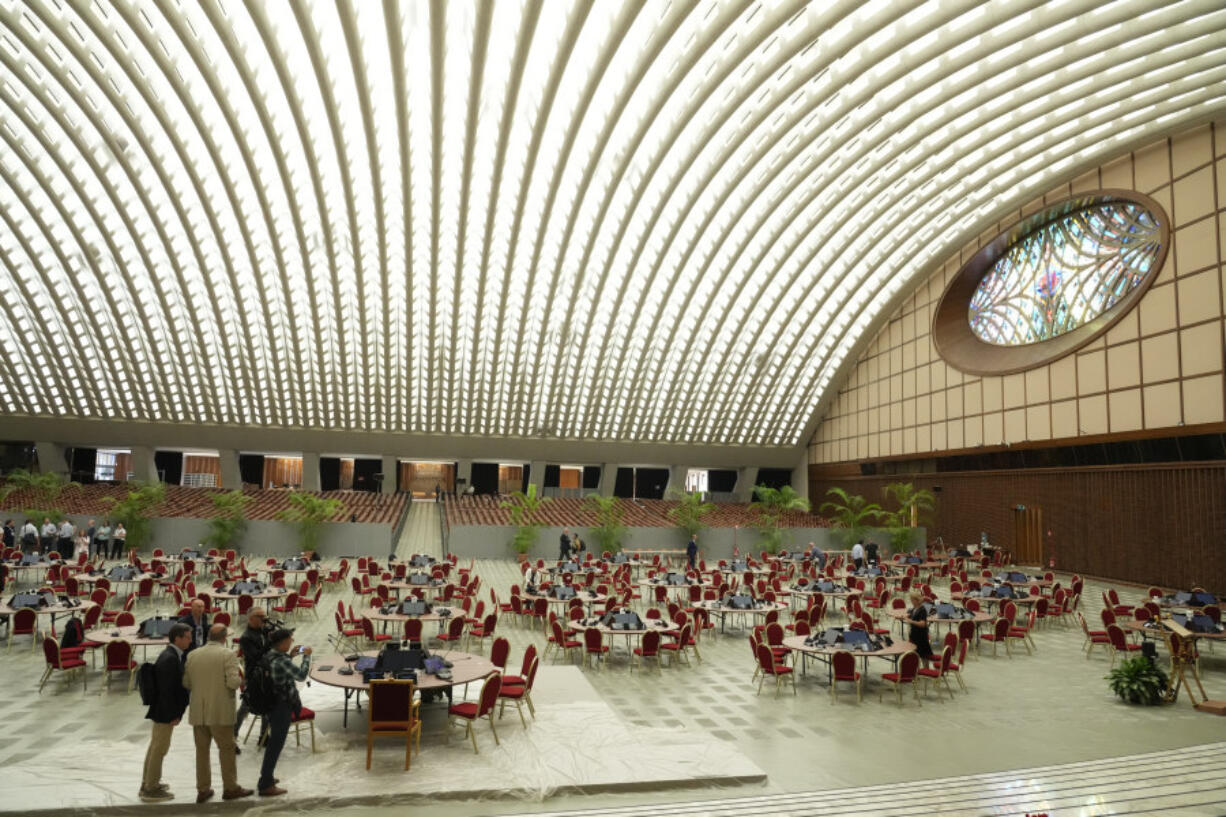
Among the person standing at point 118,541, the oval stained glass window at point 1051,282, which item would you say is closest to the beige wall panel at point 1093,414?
the oval stained glass window at point 1051,282

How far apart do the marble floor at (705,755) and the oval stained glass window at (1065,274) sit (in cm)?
1756

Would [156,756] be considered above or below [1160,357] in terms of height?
below

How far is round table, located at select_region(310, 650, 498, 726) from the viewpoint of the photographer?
7.82 metres

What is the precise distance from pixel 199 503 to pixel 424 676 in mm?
28953

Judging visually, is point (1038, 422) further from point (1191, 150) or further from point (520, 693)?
point (520, 693)

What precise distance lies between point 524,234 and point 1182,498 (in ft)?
74.9

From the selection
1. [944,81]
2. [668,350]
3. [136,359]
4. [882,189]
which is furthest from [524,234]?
[136,359]

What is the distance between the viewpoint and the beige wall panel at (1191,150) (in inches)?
851

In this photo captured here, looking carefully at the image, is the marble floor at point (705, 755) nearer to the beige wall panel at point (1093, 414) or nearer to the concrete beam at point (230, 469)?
the beige wall panel at point (1093, 414)

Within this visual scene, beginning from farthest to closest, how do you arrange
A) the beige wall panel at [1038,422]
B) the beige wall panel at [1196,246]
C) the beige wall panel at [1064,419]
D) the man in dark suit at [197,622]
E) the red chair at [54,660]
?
the beige wall panel at [1038,422] → the beige wall panel at [1064,419] → the beige wall panel at [1196,246] → the red chair at [54,660] → the man in dark suit at [197,622]

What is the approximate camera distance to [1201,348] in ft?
68.6

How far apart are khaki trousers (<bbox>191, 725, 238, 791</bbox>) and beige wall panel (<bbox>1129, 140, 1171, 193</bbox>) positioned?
90.1 feet

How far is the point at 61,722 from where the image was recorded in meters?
8.68

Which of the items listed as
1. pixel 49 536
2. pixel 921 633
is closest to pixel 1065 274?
pixel 921 633
